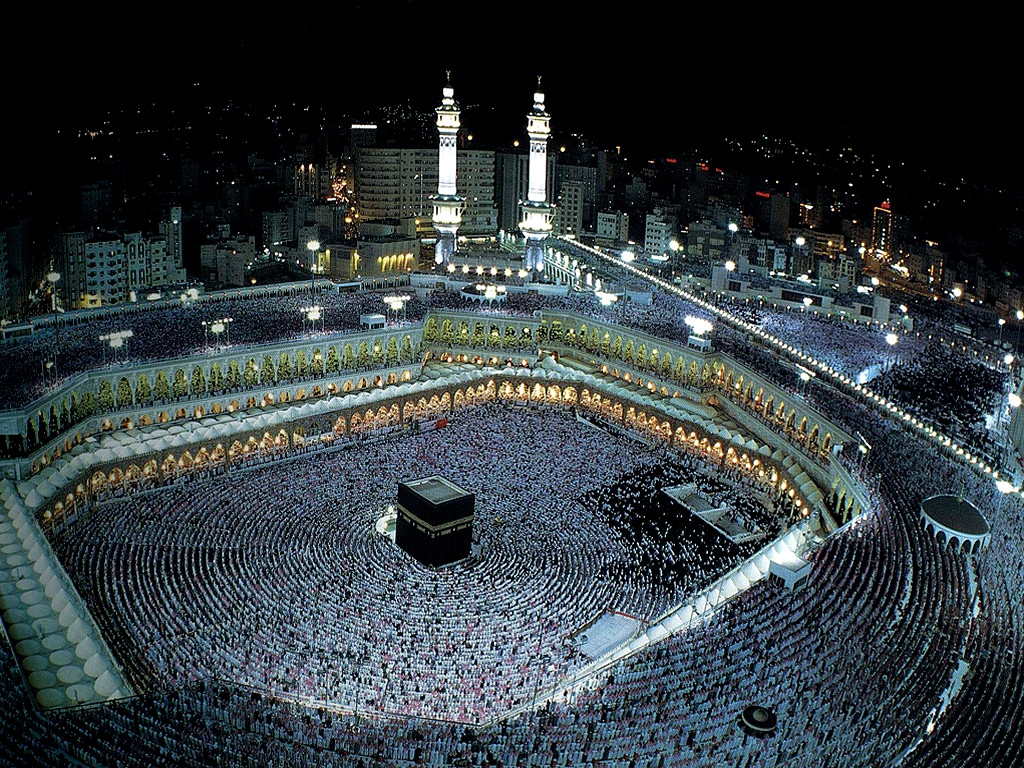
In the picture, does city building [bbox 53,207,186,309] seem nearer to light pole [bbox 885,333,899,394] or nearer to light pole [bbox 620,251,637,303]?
light pole [bbox 620,251,637,303]

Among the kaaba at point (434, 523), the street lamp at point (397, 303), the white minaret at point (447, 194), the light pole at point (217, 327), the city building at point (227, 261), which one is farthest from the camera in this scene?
the city building at point (227, 261)

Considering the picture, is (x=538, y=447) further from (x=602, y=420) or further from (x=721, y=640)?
(x=721, y=640)

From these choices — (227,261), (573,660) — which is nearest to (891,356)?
(573,660)

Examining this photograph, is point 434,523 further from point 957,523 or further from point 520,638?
point 957,523

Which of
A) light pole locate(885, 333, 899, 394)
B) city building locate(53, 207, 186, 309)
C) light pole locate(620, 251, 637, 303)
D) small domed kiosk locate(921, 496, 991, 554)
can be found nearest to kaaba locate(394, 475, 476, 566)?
small domed kiosk locate(921, 496, 991, 554)

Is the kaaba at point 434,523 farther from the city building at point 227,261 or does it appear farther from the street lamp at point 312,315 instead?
the city building at point 227,261

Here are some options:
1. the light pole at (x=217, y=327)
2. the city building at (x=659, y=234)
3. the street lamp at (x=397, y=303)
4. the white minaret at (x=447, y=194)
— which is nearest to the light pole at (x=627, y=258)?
the city building at (x=659, y=234)
